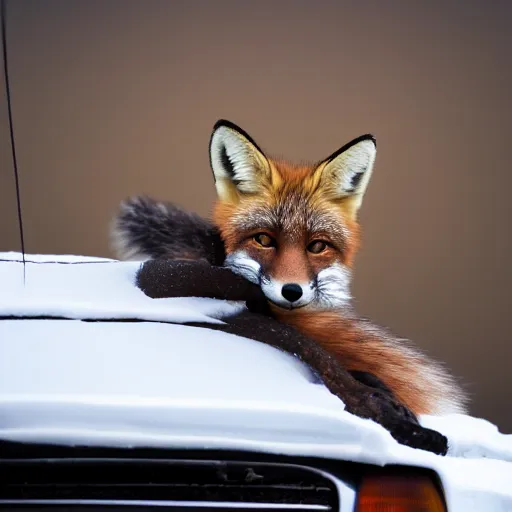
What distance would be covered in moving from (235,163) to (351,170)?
44cm

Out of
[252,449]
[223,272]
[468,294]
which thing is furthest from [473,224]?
[252,449]

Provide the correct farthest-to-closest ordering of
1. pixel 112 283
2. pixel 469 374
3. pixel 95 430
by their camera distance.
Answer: pixel 469 374 < pixel 112 283 < pixel 95 430

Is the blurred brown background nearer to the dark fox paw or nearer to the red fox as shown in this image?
the red fox

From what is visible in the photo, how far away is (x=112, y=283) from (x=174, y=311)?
A: 280mm

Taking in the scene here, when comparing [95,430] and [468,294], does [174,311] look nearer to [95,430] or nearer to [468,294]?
[95,430]

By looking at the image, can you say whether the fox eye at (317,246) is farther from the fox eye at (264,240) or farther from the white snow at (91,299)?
the white snow at (91,299)

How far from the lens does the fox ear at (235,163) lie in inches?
89.2

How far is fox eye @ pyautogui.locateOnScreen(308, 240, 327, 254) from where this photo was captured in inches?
86.4

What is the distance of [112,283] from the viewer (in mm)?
1654

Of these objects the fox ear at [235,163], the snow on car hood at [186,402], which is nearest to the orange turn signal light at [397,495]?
the snow on car hood at [186,402]

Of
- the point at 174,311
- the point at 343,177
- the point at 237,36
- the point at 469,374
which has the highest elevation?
the point at 237,36

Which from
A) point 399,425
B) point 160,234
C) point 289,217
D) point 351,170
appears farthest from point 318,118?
point 399,425

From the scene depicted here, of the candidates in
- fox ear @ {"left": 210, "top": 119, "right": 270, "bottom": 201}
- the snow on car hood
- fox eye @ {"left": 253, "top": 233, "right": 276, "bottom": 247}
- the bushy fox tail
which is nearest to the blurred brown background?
the bushy fox tail

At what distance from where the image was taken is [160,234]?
230 centimetres
